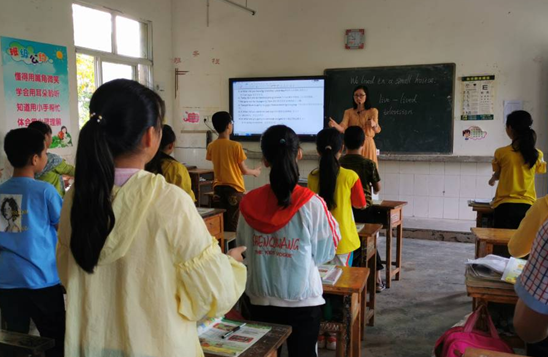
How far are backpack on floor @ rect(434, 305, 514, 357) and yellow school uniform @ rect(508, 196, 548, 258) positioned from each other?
0.31 m

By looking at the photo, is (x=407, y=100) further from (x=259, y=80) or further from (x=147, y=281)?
(x=147, y=281)

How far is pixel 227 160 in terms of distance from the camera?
4215mm

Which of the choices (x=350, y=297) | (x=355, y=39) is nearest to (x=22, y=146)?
(x=350, y=297)

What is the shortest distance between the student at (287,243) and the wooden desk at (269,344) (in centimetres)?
30

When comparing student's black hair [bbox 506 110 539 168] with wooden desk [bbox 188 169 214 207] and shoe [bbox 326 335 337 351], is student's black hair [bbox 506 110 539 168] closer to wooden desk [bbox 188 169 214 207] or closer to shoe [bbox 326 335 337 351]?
shoe [bbox 326 335 337 351]

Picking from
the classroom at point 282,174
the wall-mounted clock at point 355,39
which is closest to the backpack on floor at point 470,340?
the classroom at point 282,174

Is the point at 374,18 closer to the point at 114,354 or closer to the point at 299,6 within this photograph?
the point at 299,6

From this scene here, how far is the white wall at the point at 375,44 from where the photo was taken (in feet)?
17.8

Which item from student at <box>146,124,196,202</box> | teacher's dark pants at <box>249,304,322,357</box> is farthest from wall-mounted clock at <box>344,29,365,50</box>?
teacher's dark pants at <box>249,304,322,357</box>

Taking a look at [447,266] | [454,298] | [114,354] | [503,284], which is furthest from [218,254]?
[447,266]

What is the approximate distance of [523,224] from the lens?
6.46 ft

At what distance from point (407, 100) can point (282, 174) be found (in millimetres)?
4489

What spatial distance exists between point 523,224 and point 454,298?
6.52 feet

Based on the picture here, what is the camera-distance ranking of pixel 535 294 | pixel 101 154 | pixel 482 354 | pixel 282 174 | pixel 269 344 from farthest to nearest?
pixel 282 174 → pixel 269 344 → pixel 482 354 → pixel 535 294 → pixel 101 154
